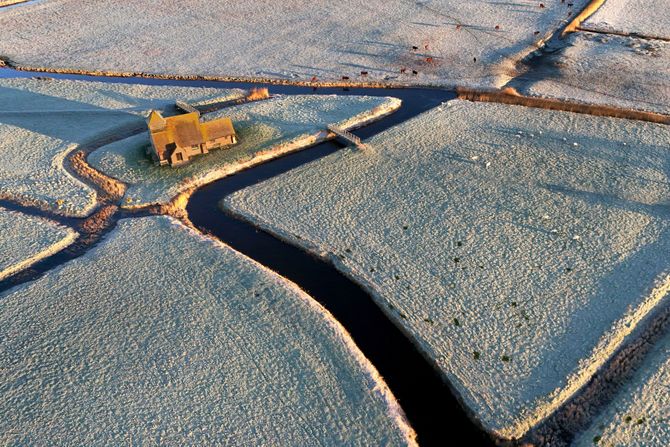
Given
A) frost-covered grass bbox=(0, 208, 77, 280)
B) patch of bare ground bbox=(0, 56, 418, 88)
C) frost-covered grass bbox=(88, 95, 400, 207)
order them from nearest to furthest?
frost-covered grass bbox=(0, 208, 77, 280)
frost-covered grass bbox=(88, 95, 400, 207)
patch of bare ground bbox=(0, 56, 418, 88)

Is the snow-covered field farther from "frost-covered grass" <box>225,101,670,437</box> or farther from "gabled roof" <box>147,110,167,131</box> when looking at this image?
"gabled roof" <box>147,110,167,131</box>

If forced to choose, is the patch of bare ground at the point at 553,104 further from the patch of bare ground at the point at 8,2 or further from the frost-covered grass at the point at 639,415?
the patch of bare ground at the point at 8,2

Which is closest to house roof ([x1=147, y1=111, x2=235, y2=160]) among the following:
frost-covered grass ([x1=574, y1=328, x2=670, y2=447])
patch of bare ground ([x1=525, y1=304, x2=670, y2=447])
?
patch of bare ground ([x1=525, y1=304, x2=670, y2=447])

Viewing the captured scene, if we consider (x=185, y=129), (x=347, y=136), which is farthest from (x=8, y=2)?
(x=347, y=136)

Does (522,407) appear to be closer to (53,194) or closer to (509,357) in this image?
(509,357)

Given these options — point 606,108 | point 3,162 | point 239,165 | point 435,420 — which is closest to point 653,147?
point 606,108

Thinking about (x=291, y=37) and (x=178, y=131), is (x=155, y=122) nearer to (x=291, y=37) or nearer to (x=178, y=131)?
(x=178, y=131)
